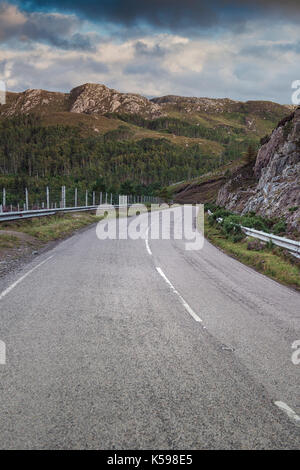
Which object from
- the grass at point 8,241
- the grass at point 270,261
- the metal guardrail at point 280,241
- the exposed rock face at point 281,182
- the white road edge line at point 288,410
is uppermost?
the exposed rock face at point 281,182

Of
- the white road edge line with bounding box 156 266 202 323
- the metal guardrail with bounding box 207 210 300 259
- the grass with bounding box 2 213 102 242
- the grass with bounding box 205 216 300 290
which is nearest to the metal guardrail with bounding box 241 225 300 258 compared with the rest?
the metal guardrail with bounding box 207 210 300 259

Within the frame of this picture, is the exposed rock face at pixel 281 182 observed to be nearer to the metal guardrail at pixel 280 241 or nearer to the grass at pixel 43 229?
the metal guardrail at pixel 280 241

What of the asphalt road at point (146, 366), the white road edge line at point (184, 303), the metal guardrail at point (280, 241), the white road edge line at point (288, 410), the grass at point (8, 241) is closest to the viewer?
the asphalt road at point (146, 366)

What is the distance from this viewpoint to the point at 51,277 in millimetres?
8656

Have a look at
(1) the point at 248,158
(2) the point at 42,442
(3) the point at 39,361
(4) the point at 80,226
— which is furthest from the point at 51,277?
(1) the point at 248,158

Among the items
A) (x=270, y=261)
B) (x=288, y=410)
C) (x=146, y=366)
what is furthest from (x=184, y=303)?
(x=270, y=261)

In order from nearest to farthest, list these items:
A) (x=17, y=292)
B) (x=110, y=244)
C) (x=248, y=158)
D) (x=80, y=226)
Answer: (x=17, y=292), (x=110, y=244), (x=80, y=226), (x=248, y=158)

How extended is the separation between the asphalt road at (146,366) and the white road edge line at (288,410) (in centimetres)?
2

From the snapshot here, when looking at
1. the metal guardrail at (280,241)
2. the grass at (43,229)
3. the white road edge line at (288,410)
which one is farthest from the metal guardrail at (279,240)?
the grass at (43,229)

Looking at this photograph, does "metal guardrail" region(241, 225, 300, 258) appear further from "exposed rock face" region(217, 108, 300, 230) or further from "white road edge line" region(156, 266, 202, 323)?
"white road edge line" region(156, 266, 202, 323)

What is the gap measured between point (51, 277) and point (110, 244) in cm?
681

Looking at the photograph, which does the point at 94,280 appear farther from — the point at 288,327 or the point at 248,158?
the point at 248,158

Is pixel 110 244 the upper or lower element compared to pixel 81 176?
lower

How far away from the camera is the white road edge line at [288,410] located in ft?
10.2
